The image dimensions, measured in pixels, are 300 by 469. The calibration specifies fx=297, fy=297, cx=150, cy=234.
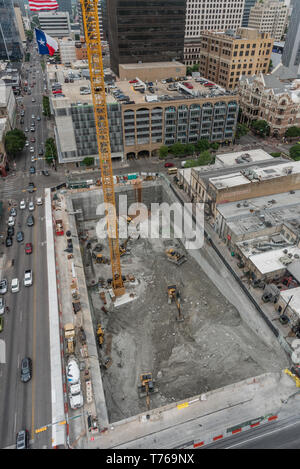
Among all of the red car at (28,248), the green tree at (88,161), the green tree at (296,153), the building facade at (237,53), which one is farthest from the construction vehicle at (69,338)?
the building facade at (237,53)

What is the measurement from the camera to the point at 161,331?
69.4 m

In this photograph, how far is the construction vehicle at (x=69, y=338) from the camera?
5591 centimetres


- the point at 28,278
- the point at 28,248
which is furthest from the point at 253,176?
the point at 28,278

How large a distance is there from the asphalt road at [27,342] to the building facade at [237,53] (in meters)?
131

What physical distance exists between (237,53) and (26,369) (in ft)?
560

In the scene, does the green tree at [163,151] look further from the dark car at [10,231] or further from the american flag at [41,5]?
the dark car at [10,231]

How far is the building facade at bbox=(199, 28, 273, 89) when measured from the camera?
154625mm

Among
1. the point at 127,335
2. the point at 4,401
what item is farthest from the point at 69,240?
the point at 4,401

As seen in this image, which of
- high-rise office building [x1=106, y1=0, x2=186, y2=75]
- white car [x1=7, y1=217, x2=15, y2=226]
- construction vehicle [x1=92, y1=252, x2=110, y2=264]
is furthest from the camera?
high-rise office building [x1=106, y1=0, x2=186, y2=75]

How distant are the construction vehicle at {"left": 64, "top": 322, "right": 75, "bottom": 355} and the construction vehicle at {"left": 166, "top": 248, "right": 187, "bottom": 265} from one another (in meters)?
36.7

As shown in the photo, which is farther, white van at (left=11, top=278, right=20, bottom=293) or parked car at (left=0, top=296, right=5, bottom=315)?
white van at (left=11, top=278, right=20, bottom=293)

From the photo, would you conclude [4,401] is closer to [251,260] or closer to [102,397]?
[102,397]

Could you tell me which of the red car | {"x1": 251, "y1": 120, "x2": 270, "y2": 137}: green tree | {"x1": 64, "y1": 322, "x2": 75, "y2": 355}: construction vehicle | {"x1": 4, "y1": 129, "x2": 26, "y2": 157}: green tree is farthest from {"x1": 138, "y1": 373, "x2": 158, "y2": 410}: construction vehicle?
{"x1": 251, "y1": 120, "x2": 270, "y2": 137}: green tree

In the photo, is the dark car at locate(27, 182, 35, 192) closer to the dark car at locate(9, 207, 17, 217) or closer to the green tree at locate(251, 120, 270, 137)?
the dark car at locate(9, 207, 17, 217)
